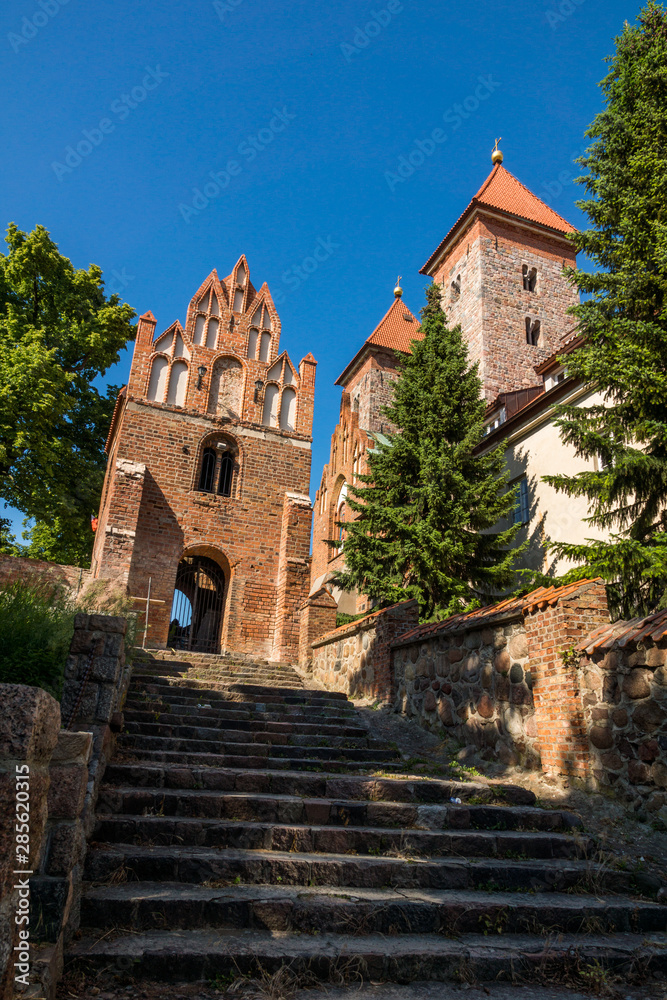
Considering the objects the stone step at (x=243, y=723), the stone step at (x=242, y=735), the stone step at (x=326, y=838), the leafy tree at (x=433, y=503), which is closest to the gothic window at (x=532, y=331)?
the leafy tree at (x=433, y=503)

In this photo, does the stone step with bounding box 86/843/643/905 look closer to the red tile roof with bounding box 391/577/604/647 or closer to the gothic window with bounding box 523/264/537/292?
the red tile roof with bounding box 391/577/604/647

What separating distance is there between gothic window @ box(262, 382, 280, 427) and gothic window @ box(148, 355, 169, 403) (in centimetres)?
297

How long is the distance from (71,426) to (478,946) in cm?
1902

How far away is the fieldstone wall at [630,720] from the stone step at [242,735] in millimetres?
3131

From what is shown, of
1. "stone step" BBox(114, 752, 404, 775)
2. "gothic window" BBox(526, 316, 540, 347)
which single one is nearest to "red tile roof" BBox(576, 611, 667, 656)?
"stone step" BBox(114, 752, 404, 775)

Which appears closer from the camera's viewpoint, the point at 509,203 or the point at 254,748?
the point at 254,748

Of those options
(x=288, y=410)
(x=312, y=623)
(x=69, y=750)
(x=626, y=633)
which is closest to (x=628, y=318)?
(x=626, y=633)

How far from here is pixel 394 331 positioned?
121ft

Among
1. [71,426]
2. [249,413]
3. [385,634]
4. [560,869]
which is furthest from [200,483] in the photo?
[560,869]

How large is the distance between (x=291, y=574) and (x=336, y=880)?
39.6 ft

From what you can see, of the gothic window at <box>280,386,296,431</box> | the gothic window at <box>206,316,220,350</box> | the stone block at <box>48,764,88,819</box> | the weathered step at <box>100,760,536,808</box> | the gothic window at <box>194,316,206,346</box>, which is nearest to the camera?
the stone block at <box>48,764,88,819</box>

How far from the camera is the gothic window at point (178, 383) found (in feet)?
56.7

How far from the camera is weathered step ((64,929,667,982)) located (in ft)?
9.80

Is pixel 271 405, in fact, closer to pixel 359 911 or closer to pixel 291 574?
pixel 291 574
